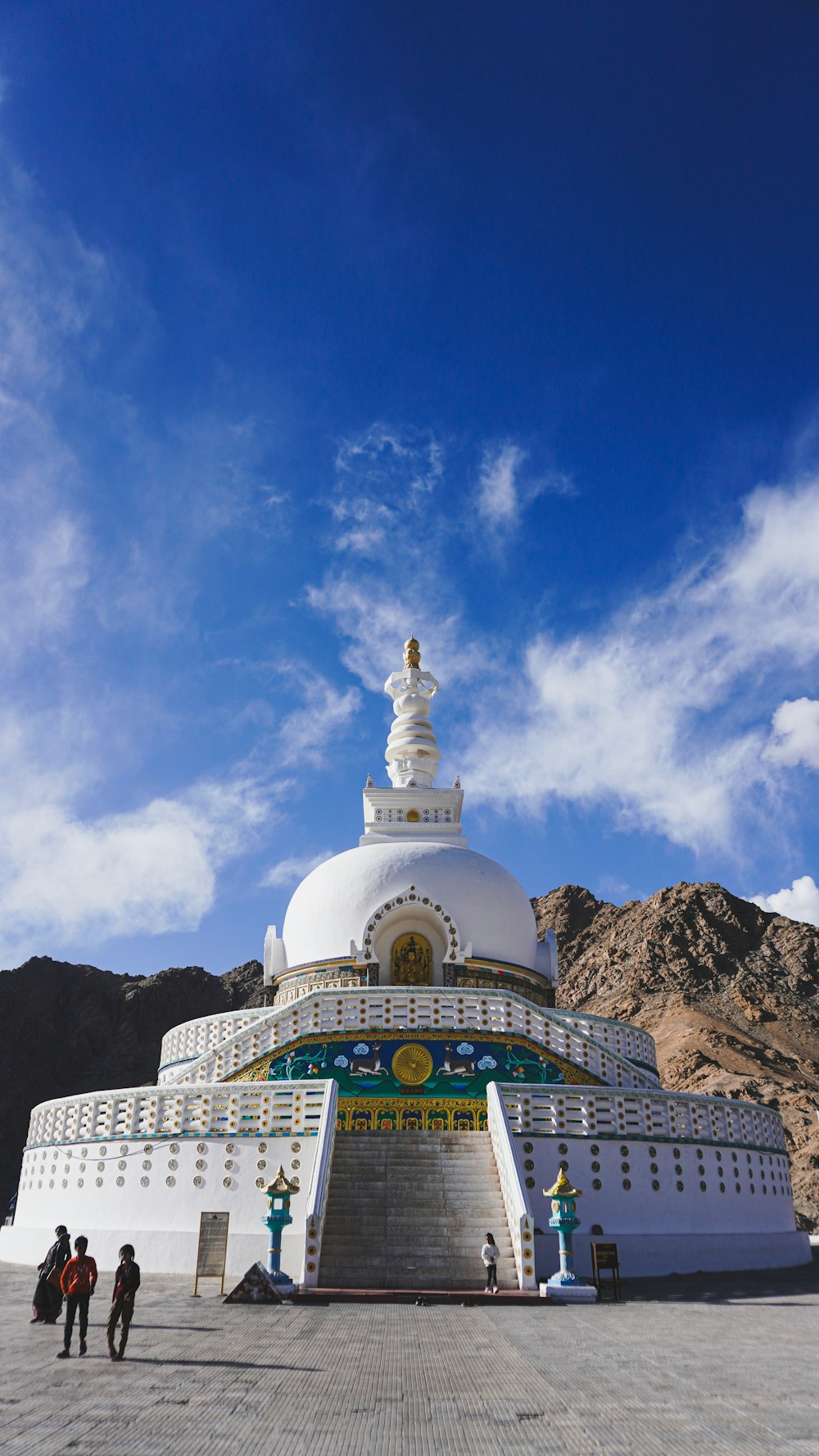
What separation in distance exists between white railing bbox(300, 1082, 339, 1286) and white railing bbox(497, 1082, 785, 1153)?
243 centimetres

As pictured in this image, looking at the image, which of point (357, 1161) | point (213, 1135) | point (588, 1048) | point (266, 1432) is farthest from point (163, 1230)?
point (266, 1432)

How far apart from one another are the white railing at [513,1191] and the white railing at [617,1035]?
423 cm

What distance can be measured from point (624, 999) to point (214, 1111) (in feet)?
154

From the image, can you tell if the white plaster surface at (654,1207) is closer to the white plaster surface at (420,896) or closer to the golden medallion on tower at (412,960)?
the golden medallion on tower at (412,960)

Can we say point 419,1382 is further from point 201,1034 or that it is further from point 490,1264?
point 201,1034

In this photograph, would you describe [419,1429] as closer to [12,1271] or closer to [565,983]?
[12,1271]

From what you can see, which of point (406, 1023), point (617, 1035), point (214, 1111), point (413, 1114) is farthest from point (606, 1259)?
point (617, 1035)

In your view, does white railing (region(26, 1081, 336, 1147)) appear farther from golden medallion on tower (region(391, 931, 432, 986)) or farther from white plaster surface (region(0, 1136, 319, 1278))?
golden medallion on tower (region(391, 931, 432, 986))

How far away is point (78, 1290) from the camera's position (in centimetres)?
834

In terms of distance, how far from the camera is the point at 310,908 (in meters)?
22.7

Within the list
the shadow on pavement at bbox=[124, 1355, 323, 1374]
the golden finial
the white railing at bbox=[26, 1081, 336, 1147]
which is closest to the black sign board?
the golden finial

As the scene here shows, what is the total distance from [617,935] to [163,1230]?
5602cm

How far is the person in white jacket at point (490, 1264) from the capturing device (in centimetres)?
1155

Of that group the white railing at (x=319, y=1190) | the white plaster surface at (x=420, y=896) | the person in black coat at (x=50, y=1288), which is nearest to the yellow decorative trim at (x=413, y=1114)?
the white railing at (x=319, y=1190)
